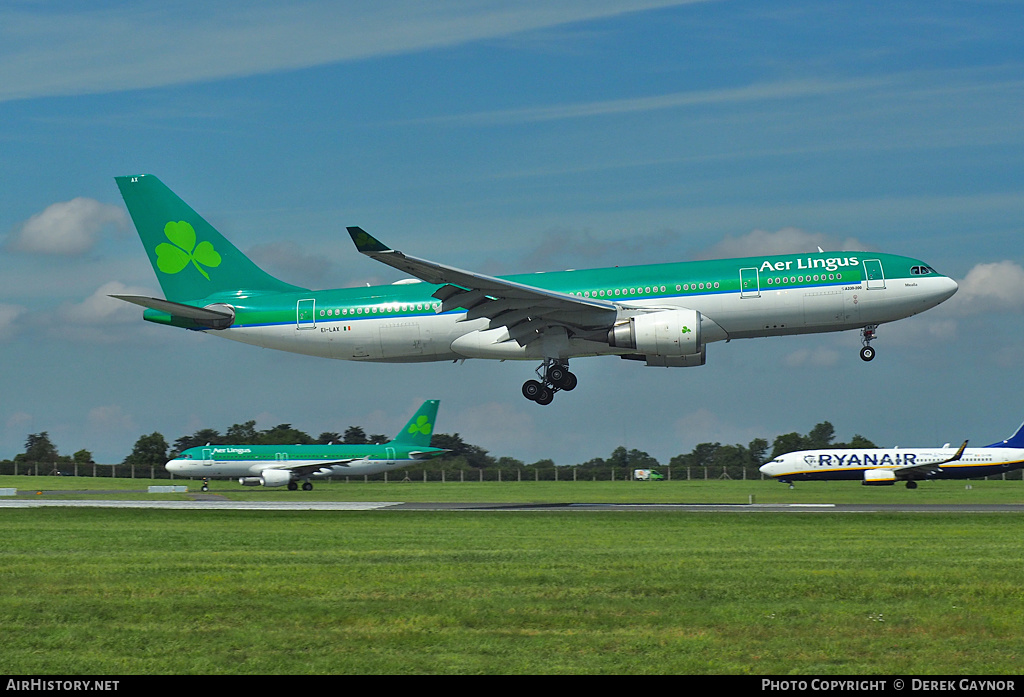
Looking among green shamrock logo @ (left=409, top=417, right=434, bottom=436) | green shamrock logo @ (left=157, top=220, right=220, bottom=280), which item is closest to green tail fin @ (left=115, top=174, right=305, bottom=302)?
green shamrock logo @ (left=157, top=220, right=220, bottom=280)

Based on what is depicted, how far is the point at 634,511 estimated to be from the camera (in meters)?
40.7

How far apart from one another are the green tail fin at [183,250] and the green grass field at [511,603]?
57.5 feet

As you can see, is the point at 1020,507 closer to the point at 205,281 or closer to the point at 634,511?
the point at 634,511

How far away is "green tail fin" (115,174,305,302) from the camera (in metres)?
45.3

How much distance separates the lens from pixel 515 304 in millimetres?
38750

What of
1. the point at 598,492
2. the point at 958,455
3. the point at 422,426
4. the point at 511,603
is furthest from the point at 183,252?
the point at 958,455

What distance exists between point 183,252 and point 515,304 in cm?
1632

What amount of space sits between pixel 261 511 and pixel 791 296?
21.4 metres

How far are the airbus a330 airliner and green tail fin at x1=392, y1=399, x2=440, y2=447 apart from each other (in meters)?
25.0

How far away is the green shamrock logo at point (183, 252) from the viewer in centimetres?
4625

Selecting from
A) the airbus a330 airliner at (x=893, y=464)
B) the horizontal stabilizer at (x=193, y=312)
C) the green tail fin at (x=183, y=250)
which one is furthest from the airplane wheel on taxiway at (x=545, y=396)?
the airbus a330 airliner at (x=893, y=464)
